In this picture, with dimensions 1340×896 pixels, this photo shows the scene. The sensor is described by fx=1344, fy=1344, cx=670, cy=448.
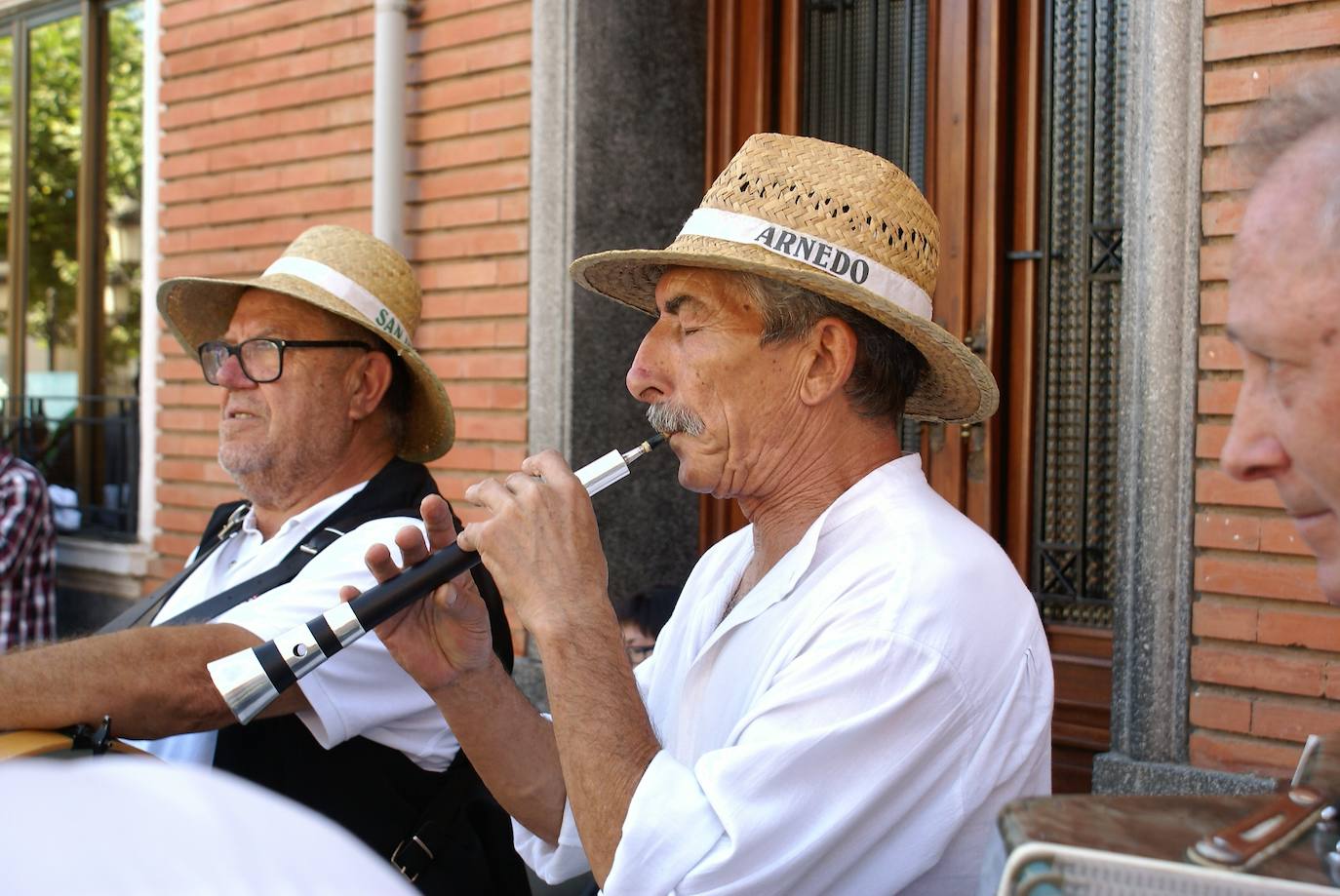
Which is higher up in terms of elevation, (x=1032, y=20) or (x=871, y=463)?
(x=1032, y=20)

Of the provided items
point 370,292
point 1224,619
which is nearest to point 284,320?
point 370,292

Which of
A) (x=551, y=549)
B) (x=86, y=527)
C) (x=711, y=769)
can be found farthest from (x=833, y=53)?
(x=86, y=527)

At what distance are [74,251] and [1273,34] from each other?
5.91 metres

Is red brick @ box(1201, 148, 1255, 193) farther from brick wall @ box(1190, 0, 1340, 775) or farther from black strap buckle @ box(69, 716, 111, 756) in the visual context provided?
black strap buckle @ box(69, 716, 111, 756)

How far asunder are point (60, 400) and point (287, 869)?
6.81m

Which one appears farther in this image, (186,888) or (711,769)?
(711,769)

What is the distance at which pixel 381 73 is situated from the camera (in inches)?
179

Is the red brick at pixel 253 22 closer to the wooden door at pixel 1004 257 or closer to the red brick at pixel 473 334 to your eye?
the red brick at pixel 473 334

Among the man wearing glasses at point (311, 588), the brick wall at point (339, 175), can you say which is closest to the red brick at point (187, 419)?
the brick wall at point (339, 175)

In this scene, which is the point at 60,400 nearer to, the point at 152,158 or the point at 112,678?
the point at 152,158

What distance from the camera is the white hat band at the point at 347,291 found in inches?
115

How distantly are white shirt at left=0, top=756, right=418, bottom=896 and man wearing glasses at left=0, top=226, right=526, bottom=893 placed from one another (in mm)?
1545

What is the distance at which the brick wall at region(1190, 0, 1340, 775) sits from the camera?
284cm

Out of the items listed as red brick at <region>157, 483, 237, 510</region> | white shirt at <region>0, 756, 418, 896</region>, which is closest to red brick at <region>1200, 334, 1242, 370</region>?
white shirt at <region>0, 756, 418, 896</region>
